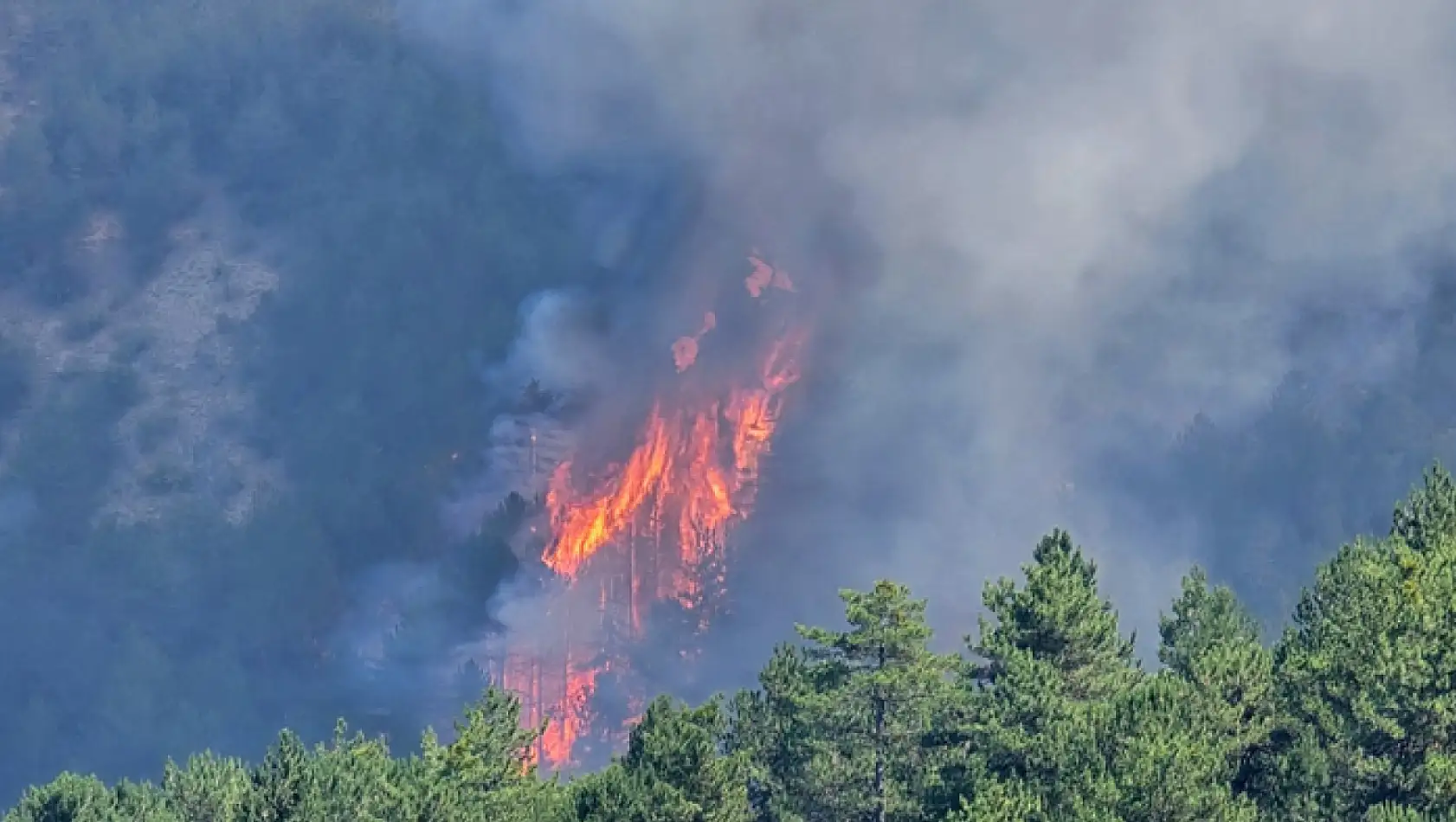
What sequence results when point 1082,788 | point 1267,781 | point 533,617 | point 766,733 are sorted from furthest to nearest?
point 533,617 < point 766,733 < point 1267,781 < point 1082,788

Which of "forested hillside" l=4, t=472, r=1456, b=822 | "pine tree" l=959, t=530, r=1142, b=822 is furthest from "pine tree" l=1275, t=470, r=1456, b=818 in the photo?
"pine tree" l=959, t=530, r=1142, b=822

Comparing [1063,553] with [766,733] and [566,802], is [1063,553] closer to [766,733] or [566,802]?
[766,733]

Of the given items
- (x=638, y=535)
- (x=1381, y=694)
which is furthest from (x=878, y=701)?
(x=638, y=535)

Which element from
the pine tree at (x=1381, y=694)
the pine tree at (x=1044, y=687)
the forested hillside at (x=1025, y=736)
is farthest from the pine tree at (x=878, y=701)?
the pine tree at (x=1381, y=694)

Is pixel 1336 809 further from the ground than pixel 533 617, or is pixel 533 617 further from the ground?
pixel 533 617

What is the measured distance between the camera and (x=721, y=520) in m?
135

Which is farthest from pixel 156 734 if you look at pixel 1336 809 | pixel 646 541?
pixel 1336 809

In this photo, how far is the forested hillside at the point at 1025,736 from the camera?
52531mm

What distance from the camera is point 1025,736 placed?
56.8 m

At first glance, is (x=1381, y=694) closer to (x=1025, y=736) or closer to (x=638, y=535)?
(x=1025, y=736)

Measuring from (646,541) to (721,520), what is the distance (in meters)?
5.98

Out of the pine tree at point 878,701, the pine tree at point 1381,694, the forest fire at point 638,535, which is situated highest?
the forest fire at point 638,535

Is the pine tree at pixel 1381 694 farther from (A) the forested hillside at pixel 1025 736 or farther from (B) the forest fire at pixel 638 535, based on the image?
(B) the forest fire at pixel 638 535

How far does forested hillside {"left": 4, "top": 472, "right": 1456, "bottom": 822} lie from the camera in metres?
52.5
